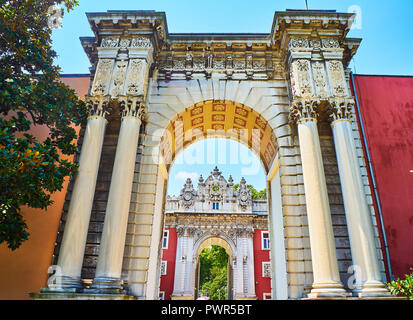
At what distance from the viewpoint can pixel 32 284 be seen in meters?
10.5

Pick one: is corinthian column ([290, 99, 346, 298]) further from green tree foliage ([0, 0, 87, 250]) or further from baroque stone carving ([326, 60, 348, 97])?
green tree foliage ([0, 0, 87, 250])

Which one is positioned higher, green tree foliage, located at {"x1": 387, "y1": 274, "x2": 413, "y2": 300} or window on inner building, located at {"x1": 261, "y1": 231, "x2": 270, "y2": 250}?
window on inner building, located at {"x1": 261, "y1": 231, "x2": 270, "y2": 250}

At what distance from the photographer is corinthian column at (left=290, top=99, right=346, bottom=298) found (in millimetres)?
8594

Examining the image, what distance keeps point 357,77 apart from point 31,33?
1440 centimetres

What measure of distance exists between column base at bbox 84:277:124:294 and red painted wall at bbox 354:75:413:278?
10.2 metres

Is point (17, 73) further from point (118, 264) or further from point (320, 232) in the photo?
point (320, 232)

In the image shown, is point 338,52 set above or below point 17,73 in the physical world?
above

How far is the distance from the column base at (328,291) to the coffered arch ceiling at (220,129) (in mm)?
5983

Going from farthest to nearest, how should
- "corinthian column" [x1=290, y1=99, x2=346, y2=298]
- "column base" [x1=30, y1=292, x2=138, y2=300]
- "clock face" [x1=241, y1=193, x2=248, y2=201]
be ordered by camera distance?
"clock face" [x1=241, y1=193, x2=248, y2=201]
"corinthian column" [x1=290, y1=99, x2=346, y2=298]
"column base" [x1=30, y1=292, x2=138, y2=300]

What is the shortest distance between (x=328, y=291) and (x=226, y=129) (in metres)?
9.31

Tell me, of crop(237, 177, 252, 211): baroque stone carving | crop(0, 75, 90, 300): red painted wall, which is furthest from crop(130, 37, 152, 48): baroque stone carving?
crop(237, 177, 252, 211): baroque stone carving

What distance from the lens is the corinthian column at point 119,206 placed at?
8.80m

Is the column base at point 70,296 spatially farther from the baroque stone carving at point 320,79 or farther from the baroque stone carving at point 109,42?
the baroque stone carving at point 320,79

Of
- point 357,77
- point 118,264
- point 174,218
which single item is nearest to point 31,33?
point 118,264
